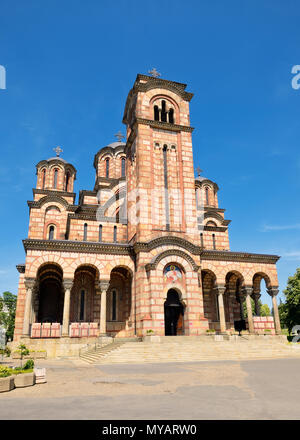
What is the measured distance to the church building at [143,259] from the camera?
81.7 ft

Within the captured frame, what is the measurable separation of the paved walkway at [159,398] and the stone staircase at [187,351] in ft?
24.8

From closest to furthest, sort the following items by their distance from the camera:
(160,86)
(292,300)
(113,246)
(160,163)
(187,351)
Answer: (187,351)
(113,246)
(160,163)
(160,86)
(292,300)

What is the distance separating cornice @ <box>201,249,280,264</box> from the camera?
93.0 ft

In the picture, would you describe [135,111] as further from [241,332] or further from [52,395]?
[52,395]

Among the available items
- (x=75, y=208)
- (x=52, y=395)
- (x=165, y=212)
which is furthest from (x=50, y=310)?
(x=52, y=395)

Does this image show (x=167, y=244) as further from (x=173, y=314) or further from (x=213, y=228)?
(x=213, y=228)

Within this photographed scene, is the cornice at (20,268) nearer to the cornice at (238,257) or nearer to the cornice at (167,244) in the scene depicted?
the cornice at (167,244)

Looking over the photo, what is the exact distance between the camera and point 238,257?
95.5 feet

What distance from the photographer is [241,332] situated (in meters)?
29.2

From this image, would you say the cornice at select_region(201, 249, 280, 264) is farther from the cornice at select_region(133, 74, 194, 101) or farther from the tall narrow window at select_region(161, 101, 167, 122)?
the cornice at select_region(133, 74, 194, 101)

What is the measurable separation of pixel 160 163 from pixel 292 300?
78.9 ft

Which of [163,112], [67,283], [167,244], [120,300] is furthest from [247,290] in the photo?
[163,112]

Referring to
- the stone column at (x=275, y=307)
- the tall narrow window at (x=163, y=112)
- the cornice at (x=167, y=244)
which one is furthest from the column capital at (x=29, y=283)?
the stone column at (x=275, y=307)
